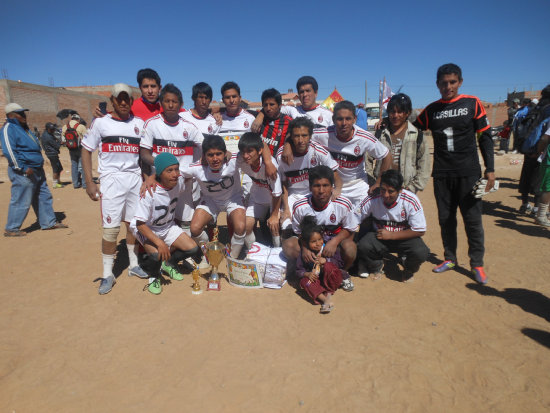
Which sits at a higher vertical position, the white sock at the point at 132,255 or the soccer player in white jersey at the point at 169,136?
the soccer player in white jersey at the point at 169,136

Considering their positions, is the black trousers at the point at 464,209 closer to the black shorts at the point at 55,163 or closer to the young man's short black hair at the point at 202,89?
the young man's short black hair at the point at 202,89

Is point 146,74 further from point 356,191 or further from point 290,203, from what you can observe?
point 356,191

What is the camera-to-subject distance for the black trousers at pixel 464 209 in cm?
394

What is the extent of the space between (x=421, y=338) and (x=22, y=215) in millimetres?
7043

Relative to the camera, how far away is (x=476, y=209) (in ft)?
12.9

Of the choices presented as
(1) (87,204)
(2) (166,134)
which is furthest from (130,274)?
(1) (87,204)

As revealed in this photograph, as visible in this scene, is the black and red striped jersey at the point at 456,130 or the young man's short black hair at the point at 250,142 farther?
the young man's short black hair at the point at 250,142

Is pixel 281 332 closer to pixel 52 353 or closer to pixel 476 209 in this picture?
pixel 52 353

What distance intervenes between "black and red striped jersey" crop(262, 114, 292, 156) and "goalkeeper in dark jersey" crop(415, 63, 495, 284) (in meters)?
1.75

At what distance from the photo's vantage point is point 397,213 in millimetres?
3971

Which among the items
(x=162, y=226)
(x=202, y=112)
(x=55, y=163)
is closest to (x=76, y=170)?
(x=55, y=163)

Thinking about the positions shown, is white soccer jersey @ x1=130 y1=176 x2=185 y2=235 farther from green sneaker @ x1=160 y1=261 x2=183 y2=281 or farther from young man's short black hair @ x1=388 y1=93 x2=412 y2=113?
young man's short black hair @ x1=388 y1=93 x2=412 y2=113

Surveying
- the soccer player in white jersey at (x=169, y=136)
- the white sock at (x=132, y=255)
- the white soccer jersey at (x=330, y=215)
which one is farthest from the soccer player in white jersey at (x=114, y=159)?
the white soccer jersey at (x=330, y=215)

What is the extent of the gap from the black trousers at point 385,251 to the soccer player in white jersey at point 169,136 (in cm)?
247
